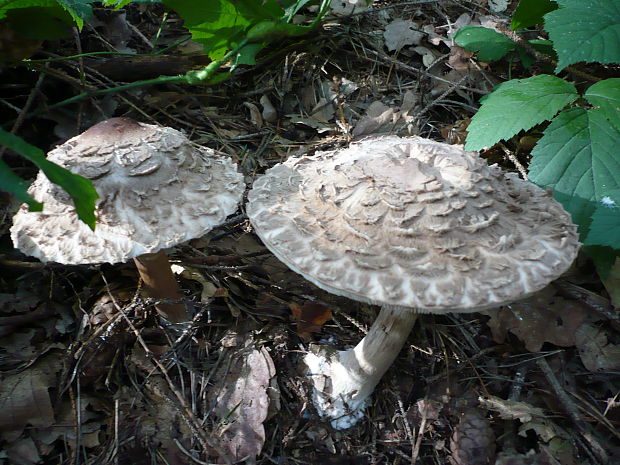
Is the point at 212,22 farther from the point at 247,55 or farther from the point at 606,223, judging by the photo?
the point at 606,223

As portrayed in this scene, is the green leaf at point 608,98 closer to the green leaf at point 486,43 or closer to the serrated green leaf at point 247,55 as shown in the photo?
the green leaf at point 486,43

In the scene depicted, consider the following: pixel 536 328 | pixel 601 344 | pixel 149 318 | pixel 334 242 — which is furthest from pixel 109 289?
pixel 601 344

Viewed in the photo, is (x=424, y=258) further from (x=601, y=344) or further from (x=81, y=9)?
(x=81, y=9)

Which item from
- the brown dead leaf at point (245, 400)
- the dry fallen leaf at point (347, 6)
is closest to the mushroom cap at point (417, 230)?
the brown dead leaf at point (245, 400)

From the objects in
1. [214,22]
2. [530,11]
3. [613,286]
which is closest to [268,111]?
[214,22]

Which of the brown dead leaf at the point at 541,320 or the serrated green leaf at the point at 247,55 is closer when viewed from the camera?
the brown dead leaf at the point at 541,320

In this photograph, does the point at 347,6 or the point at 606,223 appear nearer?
the point at 606,223

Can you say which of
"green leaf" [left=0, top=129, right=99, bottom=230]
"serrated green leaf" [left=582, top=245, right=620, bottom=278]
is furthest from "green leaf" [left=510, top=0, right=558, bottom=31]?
"green leaf" [left=0, top=129, right=99, bottom=230]
